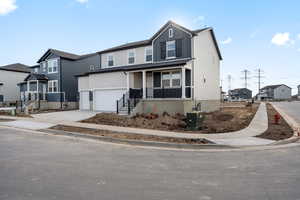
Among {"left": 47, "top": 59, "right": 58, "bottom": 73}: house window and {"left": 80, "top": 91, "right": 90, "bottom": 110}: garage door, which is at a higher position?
{"left": 47, "top": 59, "right": 58, "bottom": 73}: house window

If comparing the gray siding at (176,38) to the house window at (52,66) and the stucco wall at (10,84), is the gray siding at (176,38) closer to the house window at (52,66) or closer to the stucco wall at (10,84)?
the house window at (52,66)

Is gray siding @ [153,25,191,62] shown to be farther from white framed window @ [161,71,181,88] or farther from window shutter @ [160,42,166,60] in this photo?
white framed window @ [161,71,181,88]

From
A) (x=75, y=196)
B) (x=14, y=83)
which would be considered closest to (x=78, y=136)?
(x=75, y=196)

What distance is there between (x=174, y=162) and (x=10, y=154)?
18.1 feet

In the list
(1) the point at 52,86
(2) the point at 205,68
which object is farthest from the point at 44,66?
(2) the point at 205,68

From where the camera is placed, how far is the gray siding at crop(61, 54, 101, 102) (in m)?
30.8

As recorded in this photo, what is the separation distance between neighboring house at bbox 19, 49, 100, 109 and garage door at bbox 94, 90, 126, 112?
892 cm

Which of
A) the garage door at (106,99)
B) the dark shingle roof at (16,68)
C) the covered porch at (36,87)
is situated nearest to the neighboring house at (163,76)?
the garage door at (106,99)

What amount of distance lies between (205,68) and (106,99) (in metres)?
10.9

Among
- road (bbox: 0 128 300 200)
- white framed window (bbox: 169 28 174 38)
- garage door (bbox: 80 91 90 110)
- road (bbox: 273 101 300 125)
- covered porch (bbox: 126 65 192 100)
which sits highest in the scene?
white framed window (bbox: 169 28 174 38)

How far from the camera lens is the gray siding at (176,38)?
64.8 feet

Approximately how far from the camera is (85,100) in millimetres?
25906

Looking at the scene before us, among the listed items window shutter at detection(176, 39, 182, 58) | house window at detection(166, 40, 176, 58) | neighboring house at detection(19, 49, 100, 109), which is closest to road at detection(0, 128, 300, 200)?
window shutter at detection(176, 39, 182, 58)

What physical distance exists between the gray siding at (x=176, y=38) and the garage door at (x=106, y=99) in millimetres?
5082
